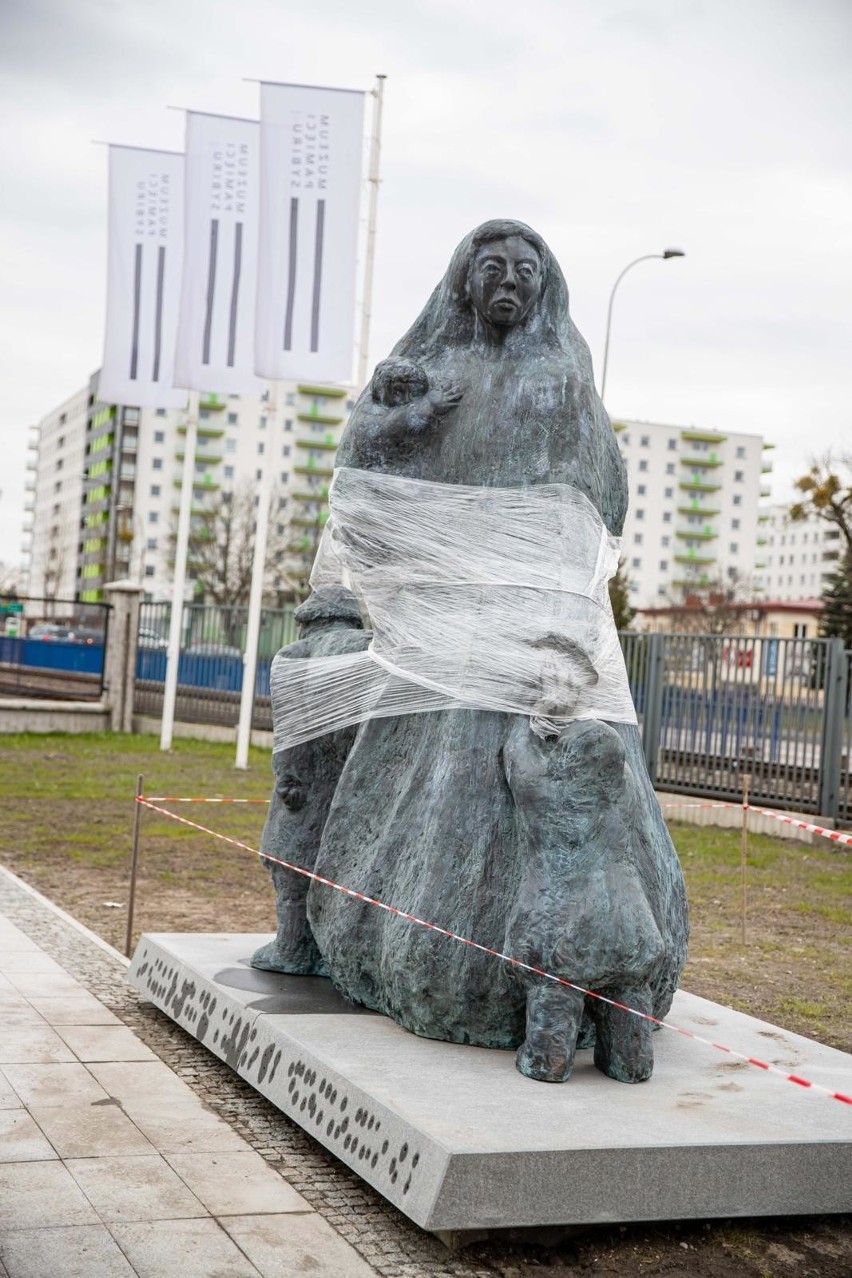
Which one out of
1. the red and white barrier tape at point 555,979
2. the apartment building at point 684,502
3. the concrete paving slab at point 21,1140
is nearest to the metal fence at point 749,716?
the red and white barrier tape at point 555,979

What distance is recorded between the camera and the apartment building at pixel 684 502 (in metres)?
113

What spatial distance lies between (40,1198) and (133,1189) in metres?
0.26

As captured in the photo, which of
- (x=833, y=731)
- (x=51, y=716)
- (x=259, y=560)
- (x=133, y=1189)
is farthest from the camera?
(x=51, y=716)

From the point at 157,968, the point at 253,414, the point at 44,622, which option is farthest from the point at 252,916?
the point at 253,414

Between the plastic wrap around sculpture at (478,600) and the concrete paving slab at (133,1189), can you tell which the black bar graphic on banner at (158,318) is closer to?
the plastic wrap around sculpture at (478,600)

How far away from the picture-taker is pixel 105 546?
92.6 meters

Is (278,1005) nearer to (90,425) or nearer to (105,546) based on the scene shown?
(105,546)

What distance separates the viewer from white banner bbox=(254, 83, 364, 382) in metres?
16.4

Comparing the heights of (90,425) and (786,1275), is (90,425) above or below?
above

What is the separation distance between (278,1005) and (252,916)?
14.3 ft

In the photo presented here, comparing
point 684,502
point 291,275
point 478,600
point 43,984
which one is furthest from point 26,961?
point 684,502

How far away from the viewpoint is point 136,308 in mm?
19219

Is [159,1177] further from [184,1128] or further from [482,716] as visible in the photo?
[482,716]

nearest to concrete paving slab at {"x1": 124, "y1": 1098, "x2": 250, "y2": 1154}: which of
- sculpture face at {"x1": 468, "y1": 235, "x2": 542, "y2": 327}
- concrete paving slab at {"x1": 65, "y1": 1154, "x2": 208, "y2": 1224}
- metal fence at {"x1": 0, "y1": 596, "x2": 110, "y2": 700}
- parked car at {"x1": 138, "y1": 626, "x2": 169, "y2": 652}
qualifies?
concrete paving slab at {"x1": 65, "y1": 1154, "x2": 208, "y2": 1224}
